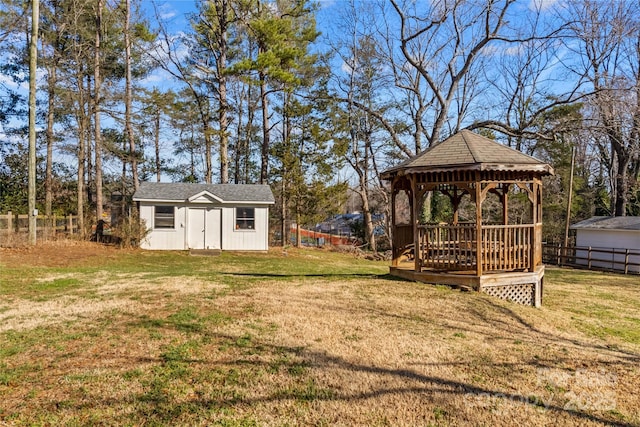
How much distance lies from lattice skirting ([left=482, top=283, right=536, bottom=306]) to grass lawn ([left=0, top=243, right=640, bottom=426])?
0.55 m

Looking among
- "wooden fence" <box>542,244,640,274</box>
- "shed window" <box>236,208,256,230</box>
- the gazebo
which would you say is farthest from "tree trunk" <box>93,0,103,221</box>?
"wooden fence" <box>542,244,640,274</box>

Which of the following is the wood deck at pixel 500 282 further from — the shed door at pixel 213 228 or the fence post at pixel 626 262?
the fence post at pixel 626 262

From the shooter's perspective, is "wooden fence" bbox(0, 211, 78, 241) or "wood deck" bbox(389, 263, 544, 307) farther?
"wooden fence" bbox(0, 211, 78, 241)

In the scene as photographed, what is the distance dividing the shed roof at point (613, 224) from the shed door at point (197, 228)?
19576 millimetres

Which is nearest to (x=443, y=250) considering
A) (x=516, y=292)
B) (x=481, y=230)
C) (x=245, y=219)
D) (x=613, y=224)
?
(x=481, y=230)

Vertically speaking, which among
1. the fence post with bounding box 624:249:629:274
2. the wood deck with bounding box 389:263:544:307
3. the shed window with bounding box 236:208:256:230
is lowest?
the fence post with bounding box 624:249:629:274

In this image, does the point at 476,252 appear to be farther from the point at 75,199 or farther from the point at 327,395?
the point at 75,199

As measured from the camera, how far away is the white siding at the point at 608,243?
62.1 ft

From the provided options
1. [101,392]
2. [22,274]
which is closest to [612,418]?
[101,392]

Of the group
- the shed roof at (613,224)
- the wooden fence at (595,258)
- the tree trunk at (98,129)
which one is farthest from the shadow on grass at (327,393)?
the shed roof at (613,224)

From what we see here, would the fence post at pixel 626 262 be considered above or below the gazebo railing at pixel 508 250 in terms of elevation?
below

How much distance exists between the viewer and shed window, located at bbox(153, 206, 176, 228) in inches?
688

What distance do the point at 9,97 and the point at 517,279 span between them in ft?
87.7

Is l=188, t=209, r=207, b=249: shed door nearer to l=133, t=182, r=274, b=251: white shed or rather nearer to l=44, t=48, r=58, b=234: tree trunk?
l=133, t=182, r=274, b=251: white shed
